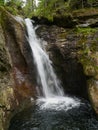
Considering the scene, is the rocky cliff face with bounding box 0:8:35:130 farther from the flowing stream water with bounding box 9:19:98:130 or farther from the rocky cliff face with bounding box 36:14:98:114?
the rocky cliff face with bounding box 36:14:98:114

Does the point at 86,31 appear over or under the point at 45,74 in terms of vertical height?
over

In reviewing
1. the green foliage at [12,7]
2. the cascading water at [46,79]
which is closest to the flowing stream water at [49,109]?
the cascading water at [46,79]

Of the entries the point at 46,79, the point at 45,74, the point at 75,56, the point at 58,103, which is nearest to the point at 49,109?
the point at 58,103

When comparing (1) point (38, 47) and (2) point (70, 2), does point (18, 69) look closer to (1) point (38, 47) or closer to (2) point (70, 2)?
(1) point (38, 47)

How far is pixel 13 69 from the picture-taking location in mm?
12727

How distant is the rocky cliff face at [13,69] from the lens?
10406 mm

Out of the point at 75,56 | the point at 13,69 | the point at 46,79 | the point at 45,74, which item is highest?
the point at 75,56

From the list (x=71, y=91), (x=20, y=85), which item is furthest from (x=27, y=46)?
(x=71, y=91)

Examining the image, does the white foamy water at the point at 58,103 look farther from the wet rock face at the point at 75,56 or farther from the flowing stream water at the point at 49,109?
the wet rock face at the point at 75,56

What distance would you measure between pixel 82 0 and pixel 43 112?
12.9 m

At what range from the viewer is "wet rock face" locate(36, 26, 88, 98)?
45.2 ft

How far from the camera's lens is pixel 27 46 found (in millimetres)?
14438

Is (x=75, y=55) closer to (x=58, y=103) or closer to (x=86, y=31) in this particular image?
(x=86, y=31)

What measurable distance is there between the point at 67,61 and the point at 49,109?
418 centimetres
